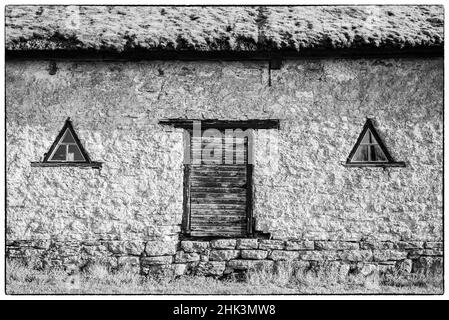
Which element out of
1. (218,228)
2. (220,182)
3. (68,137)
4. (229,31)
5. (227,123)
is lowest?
(218,228)

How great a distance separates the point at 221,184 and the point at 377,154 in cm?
200

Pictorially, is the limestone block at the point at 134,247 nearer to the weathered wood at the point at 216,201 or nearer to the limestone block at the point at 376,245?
the weathered wood at the point at 216,201

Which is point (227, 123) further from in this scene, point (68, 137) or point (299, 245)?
point (68, 137)

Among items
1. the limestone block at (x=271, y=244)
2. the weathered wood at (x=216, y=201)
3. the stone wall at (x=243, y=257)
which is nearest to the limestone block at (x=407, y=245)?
the stone wall at (x=243, y=257)

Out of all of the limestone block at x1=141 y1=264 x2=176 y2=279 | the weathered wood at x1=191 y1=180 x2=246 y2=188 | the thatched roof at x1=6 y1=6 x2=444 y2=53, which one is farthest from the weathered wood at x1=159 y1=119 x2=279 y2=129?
the limestone block at x1=141 y1=264 x2=176 y2=279

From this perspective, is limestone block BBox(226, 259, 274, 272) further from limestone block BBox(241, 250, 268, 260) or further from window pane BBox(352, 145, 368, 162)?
window pane BBox(352, 145, 368, 162)

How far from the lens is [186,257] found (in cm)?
812

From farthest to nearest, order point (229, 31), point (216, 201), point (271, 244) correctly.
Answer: point (216, 201) → point (271, 244) → point (229, 31)

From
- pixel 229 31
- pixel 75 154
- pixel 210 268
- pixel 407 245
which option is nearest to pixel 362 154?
pixel 407 245

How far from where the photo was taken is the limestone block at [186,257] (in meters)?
8.11

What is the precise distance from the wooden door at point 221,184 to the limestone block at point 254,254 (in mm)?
306

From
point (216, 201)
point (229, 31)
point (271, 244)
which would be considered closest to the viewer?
point (229, 31)

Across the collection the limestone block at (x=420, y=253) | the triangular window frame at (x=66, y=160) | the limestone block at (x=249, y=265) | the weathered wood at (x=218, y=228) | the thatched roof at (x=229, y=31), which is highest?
the thatched roof at (x=229, y=31)

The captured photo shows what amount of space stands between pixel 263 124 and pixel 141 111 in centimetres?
154
